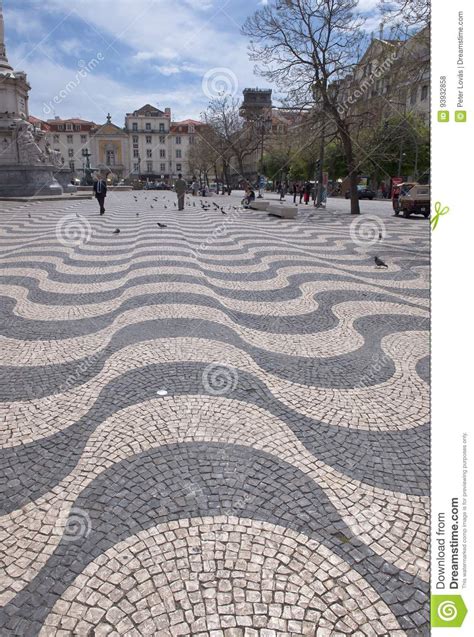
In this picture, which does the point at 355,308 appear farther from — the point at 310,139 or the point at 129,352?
the point at 310,139

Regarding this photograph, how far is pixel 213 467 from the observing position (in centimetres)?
261

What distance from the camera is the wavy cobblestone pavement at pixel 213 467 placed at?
1.81 m

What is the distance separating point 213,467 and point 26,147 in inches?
1192

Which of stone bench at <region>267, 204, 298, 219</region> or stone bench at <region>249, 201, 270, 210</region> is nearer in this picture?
stone bench at <region>267, 204, 298, 219</region>

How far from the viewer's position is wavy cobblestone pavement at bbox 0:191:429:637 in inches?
71.1

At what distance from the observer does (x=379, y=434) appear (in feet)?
9.74

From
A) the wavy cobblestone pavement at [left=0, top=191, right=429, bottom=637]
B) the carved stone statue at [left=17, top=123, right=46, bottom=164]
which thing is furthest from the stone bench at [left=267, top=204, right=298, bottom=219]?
the carved stone statue at [left=17, top=123, right=46, bottom=164]

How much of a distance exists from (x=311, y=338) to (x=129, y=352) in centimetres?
180

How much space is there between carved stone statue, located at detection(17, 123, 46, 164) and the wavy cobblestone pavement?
84.6ft

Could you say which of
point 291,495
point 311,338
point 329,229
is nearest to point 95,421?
point 291,495
